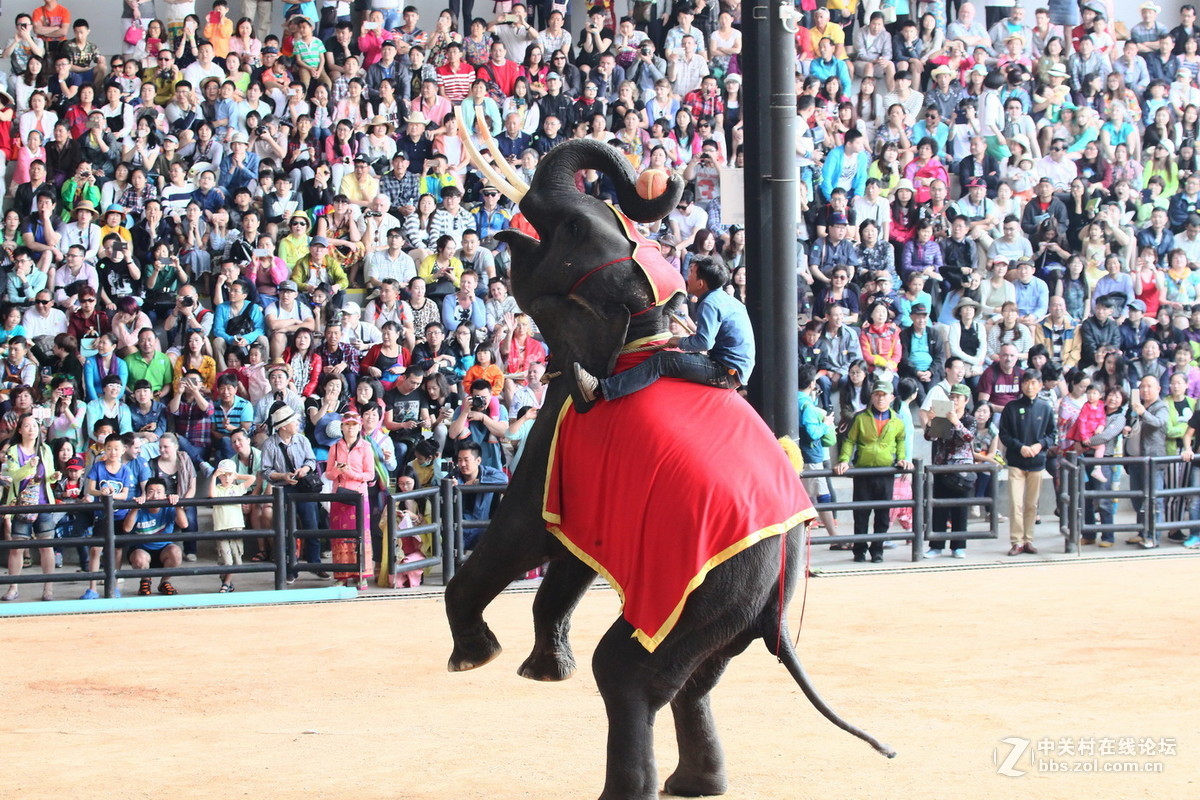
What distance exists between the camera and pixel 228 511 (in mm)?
11414

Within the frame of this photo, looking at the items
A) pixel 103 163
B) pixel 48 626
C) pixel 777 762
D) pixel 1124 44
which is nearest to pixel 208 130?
pixel 103 163

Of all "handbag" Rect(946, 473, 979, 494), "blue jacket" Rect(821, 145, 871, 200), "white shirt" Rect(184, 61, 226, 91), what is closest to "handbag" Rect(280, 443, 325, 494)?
"handbag" Rect(946, 473, 979, 494)

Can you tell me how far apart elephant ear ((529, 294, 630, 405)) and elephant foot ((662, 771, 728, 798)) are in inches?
63.3

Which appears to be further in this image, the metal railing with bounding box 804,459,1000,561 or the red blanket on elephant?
the metal railing with bounding box 804,459,1000,561

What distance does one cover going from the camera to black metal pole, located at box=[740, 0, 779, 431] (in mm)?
9008

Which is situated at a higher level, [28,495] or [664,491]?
[664,491]

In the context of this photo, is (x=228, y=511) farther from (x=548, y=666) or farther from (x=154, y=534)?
(x=548, y=666)

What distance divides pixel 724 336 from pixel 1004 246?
461 inches

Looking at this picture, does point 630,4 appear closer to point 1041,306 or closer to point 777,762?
point 1041,306

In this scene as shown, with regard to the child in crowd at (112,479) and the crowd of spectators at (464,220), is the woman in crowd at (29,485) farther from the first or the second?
the child in crowd at (112,479)

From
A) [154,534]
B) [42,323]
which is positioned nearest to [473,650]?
[154,534]

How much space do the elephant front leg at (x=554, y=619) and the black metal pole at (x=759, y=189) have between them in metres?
3.55

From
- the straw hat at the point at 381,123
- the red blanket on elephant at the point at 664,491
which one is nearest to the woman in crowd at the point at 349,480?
the straw hat at the point at 381,123
